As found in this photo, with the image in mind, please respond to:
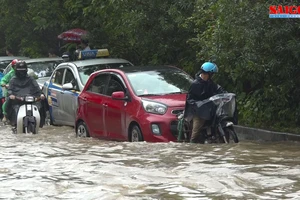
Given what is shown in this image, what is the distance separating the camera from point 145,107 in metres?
13.3

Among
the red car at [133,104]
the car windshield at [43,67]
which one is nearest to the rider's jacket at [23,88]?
the red car at [133,104]

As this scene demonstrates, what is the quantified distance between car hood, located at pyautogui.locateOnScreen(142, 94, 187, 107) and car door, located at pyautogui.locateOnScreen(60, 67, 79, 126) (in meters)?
3.94

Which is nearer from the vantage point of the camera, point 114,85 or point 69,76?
A: point 114,85

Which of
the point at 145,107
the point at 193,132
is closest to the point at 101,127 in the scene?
the point at 145,107

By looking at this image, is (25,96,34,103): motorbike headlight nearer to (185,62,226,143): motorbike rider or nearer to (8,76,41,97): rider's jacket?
(8,76,41,97): rider's jacket

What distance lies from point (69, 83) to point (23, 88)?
1.45 metres

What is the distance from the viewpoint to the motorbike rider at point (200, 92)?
12461 millimetres

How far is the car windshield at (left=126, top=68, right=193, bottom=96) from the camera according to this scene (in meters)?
14.0

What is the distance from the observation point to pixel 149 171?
31.5 ft

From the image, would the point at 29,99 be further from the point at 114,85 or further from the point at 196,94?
the point at 196,94

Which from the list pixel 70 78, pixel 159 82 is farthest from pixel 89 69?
pixel 159 82

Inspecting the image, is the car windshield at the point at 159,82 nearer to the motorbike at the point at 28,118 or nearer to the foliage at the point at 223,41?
the foliage at the point at 223,41

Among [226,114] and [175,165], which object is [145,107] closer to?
[226,114]

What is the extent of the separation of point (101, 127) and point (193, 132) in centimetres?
267
